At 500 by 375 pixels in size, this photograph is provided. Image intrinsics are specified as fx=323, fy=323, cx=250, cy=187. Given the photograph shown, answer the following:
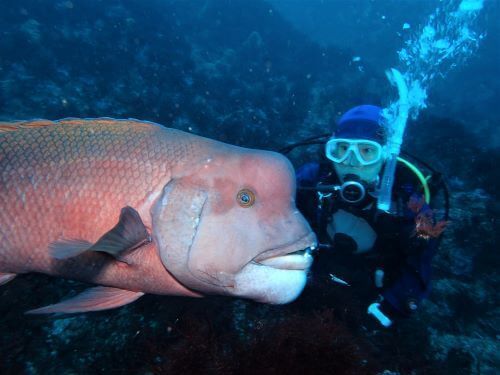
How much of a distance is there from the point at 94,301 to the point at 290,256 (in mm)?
1386

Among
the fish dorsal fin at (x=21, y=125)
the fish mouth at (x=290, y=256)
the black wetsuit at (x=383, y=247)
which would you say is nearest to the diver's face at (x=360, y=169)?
the black wetsuit at (x=383, y=247)

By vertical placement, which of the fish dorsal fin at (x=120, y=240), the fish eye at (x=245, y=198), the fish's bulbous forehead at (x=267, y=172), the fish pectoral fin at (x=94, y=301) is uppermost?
the fish's bulbous forehead at (x=267, y=172)

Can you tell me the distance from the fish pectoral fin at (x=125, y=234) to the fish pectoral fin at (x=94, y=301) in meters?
0.48

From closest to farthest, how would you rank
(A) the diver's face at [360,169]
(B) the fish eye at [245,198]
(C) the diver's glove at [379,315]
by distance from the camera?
(B) the fish eye at [245,198] → (C) the diver's glove at [379,315] → (A) the diver's face at [360,169]

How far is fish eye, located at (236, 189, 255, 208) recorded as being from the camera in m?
1.99

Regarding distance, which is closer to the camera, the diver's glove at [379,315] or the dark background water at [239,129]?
the dark background water at [239,129]

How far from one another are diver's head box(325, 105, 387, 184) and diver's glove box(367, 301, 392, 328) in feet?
5.32

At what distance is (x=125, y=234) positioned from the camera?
1906 mm

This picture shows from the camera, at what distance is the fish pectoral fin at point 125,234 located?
182 centimetres

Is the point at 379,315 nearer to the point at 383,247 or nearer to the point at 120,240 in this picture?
the point at 383,247

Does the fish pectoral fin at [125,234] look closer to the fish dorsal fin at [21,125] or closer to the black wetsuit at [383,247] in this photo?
the fish dorsal fin at [21,125]

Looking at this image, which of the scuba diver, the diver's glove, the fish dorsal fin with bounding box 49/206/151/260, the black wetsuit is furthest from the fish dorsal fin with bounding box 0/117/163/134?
the diver's glove

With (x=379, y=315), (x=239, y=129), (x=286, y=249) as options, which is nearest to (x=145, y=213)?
(x=286, y=249)

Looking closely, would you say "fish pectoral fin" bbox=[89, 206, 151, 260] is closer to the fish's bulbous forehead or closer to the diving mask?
the fish's bulbous forehead
